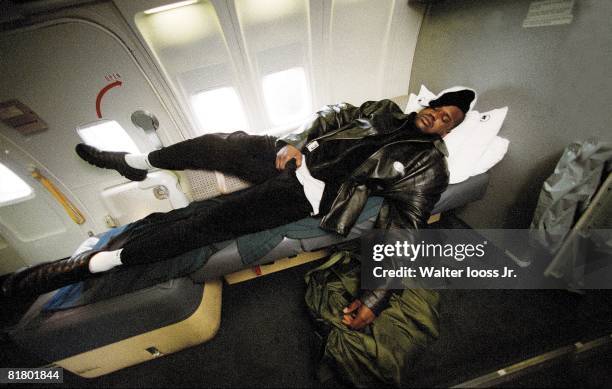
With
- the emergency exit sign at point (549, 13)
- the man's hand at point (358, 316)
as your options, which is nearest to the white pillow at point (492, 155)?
the emergency exit sign at point (549, 13)

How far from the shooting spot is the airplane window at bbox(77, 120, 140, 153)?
198cm

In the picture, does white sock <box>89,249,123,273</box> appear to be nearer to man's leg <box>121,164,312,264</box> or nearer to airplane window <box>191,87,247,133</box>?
man's leg <box>121,164,312,264</box>

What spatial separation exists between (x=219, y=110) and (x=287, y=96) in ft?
2.34

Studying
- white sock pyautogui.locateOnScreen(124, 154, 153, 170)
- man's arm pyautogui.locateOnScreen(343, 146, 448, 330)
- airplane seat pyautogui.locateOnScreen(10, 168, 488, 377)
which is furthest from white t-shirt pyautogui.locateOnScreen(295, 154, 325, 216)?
white sock pyautogui.locateOnScreen(124, 154, 153, 170)

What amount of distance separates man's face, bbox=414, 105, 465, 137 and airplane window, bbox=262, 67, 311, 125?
1.21 m

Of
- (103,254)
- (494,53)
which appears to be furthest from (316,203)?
(494,53)

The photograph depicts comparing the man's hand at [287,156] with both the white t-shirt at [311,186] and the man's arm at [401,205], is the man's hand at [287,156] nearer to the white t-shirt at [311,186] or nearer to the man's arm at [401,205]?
the white t-shirt at [311,186]

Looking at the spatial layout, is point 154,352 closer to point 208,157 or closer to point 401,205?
point 208,157

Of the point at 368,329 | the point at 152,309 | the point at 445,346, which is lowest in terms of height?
the point at 445,346

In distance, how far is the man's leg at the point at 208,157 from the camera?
1861 mm

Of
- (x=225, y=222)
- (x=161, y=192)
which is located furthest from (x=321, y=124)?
(x=161, y=192)

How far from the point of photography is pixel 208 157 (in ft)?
6.13

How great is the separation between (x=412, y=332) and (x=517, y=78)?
1.86 meters

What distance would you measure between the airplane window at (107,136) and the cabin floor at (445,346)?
1.79 m
